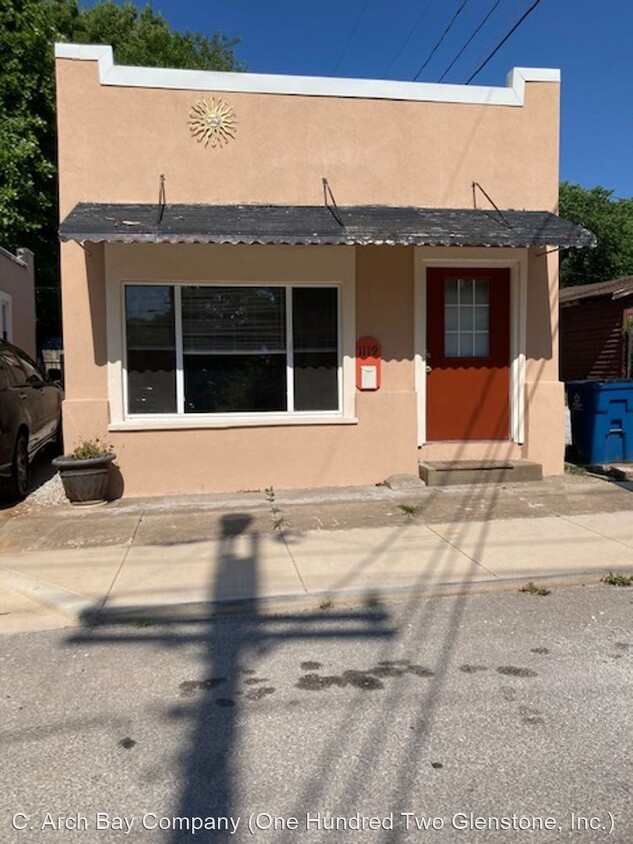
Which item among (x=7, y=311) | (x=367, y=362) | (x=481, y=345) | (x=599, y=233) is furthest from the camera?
(x=599, y=233)

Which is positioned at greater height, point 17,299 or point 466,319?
point 17,299

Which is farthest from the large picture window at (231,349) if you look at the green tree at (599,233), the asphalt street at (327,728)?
the green tree at (599,233)

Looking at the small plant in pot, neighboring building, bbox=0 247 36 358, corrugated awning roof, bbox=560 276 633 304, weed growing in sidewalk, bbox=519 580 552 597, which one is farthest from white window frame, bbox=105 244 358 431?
corrugated awning roof, bbox=560 276 633 304

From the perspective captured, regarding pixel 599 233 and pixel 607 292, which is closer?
pixel 607 292

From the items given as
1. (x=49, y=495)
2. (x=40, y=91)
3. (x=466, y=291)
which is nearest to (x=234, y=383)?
(x=49, y=495)

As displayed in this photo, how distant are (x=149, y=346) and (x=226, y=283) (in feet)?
4.08

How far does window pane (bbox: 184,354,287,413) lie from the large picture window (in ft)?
0.04

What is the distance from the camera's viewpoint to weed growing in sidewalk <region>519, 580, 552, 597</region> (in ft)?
18.3

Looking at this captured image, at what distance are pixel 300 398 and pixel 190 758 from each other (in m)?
6.29

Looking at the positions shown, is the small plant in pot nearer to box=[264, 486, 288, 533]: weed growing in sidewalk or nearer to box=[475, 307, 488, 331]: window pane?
box=[264, 486, 288, 533]: weed growing in sidewalk

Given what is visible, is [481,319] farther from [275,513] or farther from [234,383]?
[275,513]

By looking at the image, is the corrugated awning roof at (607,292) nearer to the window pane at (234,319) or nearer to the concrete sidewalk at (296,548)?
the concrete sidewalk at (296,548)

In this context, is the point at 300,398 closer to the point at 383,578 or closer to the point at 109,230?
the point at 109,230

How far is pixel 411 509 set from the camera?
26.3 ft
